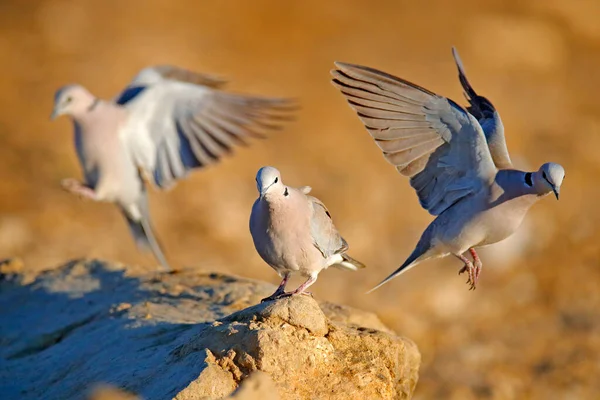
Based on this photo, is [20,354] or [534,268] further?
[534,268]

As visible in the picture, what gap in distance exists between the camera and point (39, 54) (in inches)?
583

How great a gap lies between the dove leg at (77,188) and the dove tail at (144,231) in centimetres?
55

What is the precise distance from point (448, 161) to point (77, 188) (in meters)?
3.39

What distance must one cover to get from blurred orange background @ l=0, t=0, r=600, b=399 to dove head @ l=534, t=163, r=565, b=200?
12.7 feet

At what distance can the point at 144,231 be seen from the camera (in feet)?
28.7

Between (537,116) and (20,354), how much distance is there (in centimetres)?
→ 1045

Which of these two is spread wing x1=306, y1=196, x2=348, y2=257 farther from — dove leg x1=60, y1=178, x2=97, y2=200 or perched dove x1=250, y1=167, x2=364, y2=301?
dove leg x1=60, y1=178, x2=97, y2=200

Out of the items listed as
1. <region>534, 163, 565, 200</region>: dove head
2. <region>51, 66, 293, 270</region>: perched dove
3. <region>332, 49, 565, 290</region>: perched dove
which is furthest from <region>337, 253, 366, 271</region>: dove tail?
<region>51, 66, 293, 270</region>: perched dove

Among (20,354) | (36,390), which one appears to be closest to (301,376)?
(36,390)

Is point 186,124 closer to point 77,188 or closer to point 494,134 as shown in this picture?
point 77,188

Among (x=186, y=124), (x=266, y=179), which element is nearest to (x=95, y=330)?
(x=266, y=179)

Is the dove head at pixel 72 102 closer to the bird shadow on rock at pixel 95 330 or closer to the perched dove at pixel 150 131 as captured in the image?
the perched dove at pixel 150 131

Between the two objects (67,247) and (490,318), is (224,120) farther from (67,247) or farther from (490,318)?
(490,318)

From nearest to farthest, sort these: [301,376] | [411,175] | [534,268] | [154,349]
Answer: [301,376]
[154,349]
[411,175]
[534,268]
